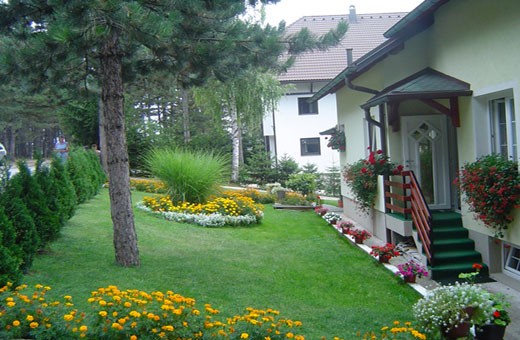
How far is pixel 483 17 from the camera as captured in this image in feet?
24.3

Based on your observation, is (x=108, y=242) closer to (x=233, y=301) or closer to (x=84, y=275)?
(x=84, y=275)

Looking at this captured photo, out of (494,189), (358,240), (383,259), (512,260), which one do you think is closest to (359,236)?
(358,240)

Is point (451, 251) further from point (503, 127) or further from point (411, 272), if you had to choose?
point (503, 127)

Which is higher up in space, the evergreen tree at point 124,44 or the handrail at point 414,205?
the evergreen tree at point 124,44

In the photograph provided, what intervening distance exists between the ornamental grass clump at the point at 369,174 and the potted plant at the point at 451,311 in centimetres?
427

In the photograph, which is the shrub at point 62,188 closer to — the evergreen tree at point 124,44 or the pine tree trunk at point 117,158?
the evergreen tree at point 124,44

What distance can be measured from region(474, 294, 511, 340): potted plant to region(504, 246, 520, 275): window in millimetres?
2495

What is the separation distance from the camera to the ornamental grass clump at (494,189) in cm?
664

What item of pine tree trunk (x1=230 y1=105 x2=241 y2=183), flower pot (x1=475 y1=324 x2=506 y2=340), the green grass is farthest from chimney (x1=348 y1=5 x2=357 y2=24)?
flower pot (x1=475 y1=324 x2=506 y2=340)

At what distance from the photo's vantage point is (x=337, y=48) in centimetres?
2695

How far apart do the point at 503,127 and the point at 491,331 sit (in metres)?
3.60


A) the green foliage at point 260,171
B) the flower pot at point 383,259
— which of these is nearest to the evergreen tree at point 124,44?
the flower pot at point 383,259

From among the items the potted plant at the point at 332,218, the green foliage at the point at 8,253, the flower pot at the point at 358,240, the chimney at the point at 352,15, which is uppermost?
the chimney at the point at 352,15

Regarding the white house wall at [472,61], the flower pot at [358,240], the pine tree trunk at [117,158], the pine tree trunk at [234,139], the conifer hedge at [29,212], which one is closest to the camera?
the conifer hedge at [29,212]
